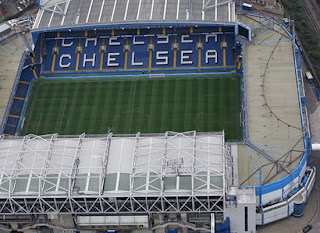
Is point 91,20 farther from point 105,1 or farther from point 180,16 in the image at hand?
point 180,16

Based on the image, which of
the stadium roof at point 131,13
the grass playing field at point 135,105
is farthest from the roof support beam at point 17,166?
the stadium roof at point 131,13

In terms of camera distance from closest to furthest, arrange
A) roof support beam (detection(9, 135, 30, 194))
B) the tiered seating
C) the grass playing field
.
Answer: roof support beam (detection(9, 135, 30, 194)), the grass playing field, the tiered seating

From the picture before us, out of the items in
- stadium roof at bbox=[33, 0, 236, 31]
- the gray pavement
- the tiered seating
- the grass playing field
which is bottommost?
the gray pavement

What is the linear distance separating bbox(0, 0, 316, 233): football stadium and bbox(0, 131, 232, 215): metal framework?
21 centimetres

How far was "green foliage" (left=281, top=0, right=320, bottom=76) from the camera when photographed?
141 metres

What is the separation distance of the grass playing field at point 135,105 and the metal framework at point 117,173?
44.8 ft

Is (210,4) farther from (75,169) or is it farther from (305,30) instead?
(75,169)

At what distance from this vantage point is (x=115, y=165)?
112m

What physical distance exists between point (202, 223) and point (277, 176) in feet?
43.7

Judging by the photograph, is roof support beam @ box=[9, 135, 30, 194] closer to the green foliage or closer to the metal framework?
the metal framework

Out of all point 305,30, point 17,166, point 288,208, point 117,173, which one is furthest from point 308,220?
point 305,30

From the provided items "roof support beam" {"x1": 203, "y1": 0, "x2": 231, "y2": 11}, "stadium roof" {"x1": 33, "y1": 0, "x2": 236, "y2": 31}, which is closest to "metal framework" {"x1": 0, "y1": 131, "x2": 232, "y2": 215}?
"stadium roof" {"x1": 33, "y1": 0, "x2": 236, "y2": 31}

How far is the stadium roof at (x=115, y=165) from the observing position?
355 feet

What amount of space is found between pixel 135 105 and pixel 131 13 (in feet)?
57.6
